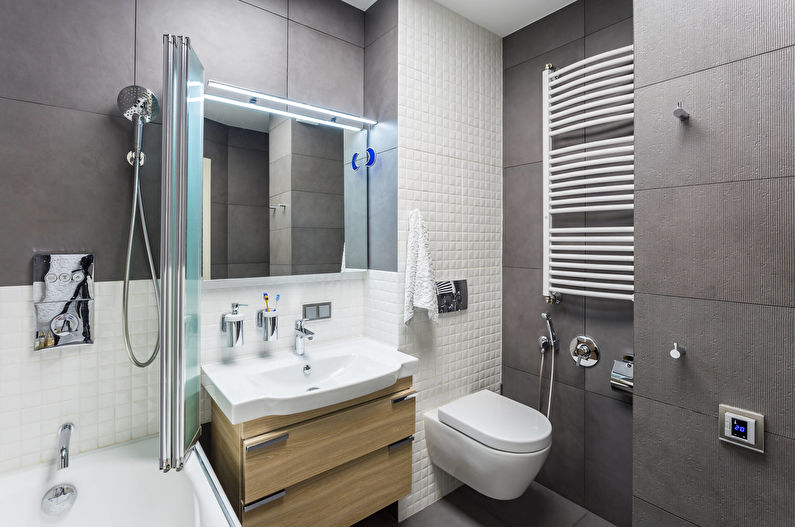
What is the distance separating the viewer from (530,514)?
1999mm

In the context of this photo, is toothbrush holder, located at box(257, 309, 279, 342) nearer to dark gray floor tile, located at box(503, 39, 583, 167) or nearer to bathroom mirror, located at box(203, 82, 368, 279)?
bathroom mirror, located at box(203, 82, 368, 279)

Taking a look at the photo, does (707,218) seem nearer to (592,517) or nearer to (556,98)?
(556,98)

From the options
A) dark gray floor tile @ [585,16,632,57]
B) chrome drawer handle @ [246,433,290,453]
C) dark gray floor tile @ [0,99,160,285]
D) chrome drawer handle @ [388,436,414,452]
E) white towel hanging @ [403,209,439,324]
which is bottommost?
chrome drawer handle @ [388,436,414,452]

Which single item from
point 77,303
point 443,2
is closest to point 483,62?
point 443,2

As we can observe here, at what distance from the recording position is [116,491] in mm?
1309

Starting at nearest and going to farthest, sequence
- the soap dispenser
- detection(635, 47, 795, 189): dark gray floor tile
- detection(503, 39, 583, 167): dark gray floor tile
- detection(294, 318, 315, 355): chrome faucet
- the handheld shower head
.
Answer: detection(635, 47, 795, 189): dark gray floor tile → the soap dispenser → detection(294, 318, 315, 355): chrome faucet → the handheld shower head → detection(503, 39, 583, 167): dark gray floor tile

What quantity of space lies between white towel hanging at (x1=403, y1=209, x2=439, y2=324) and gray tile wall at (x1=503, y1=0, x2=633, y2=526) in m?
0.73

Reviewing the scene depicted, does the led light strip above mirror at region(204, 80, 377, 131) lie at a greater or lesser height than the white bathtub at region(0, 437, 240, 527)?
greater

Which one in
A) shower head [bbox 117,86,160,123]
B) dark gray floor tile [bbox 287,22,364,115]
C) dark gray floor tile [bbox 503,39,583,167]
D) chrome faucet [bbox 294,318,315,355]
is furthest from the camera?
dark gray floor tile [bbox 503,39,583,167]

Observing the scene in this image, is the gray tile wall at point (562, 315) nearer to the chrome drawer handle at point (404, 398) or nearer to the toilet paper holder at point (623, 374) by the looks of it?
the toilet paper holder at point (623, 374)

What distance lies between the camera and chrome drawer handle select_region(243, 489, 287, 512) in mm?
1267

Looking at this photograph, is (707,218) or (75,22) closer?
(707,218)

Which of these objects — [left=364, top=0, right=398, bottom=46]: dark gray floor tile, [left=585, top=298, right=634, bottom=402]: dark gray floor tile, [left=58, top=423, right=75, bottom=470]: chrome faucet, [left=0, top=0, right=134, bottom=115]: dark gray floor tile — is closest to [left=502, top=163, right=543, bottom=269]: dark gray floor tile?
[left=585, top=298, right=634, bottom=402]: dark gray floor tile

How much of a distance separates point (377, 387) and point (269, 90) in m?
1.45
